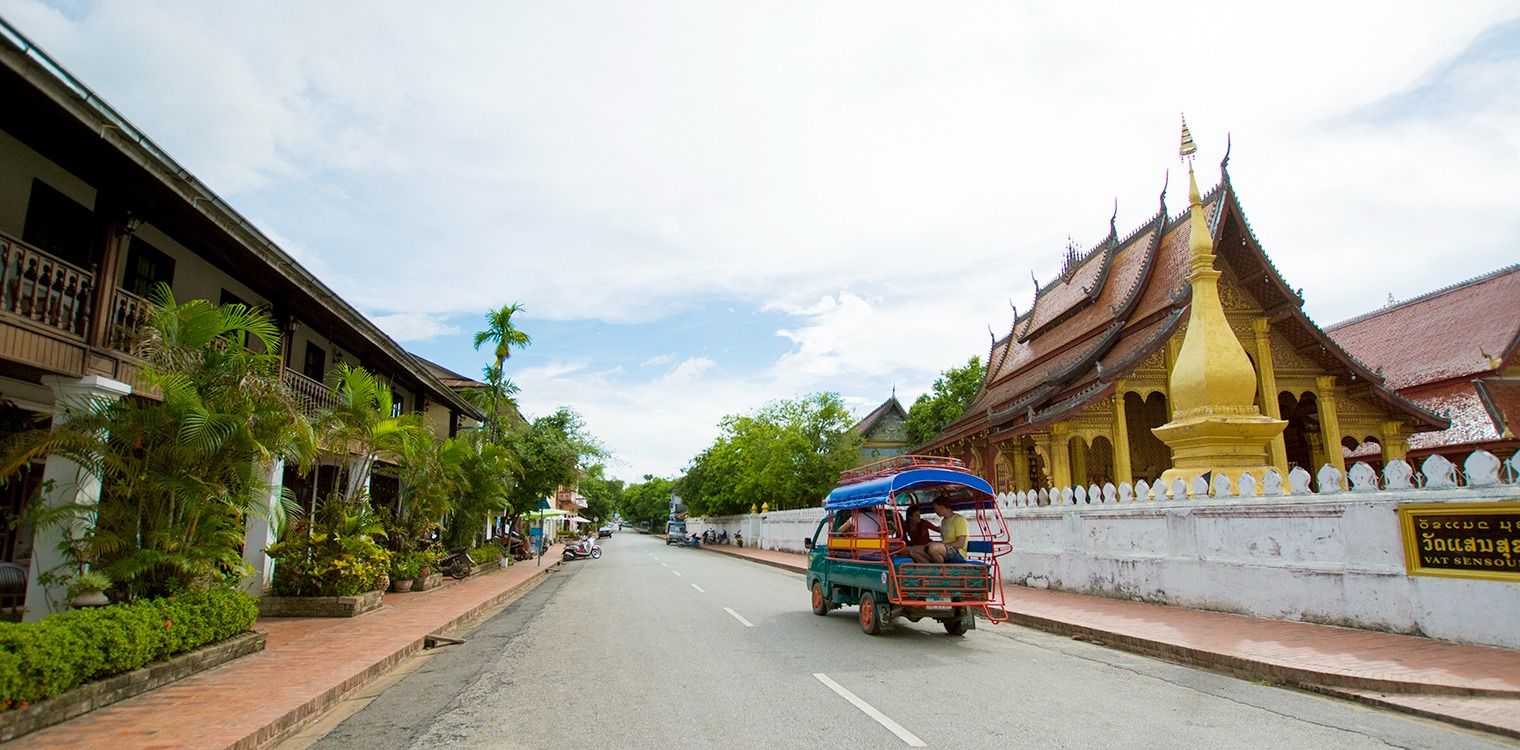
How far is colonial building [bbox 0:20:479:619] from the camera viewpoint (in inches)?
288

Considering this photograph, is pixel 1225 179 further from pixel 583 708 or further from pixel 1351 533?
pixel 583 708

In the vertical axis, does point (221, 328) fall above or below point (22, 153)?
below

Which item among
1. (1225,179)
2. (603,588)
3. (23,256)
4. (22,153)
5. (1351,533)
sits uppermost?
(1225,179)

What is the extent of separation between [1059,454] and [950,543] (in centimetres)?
1120

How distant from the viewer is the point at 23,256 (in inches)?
302

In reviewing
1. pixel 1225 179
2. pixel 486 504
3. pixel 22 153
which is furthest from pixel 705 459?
pixel 22 153

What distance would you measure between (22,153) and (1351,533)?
1593cm

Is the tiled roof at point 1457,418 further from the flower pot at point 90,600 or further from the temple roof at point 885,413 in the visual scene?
the temple roof at point 885,413

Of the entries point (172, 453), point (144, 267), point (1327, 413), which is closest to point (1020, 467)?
point (1327, 413)

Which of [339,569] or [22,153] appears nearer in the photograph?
[22,153]

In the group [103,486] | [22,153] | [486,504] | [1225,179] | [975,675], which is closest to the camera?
[975,675]

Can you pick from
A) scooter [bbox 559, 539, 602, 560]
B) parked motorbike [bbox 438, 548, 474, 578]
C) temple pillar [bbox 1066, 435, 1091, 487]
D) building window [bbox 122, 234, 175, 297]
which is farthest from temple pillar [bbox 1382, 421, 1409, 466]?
scooter [bbox 559, 539, 602, 560]

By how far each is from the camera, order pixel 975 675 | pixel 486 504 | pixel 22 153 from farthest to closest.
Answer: pixel 486 504 → pixel 22 153 → pixel 975 675

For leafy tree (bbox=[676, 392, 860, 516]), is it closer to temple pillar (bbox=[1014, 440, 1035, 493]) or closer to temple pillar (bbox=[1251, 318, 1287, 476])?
temple pillar (bbox=[1014, 440, 1035, 493])
